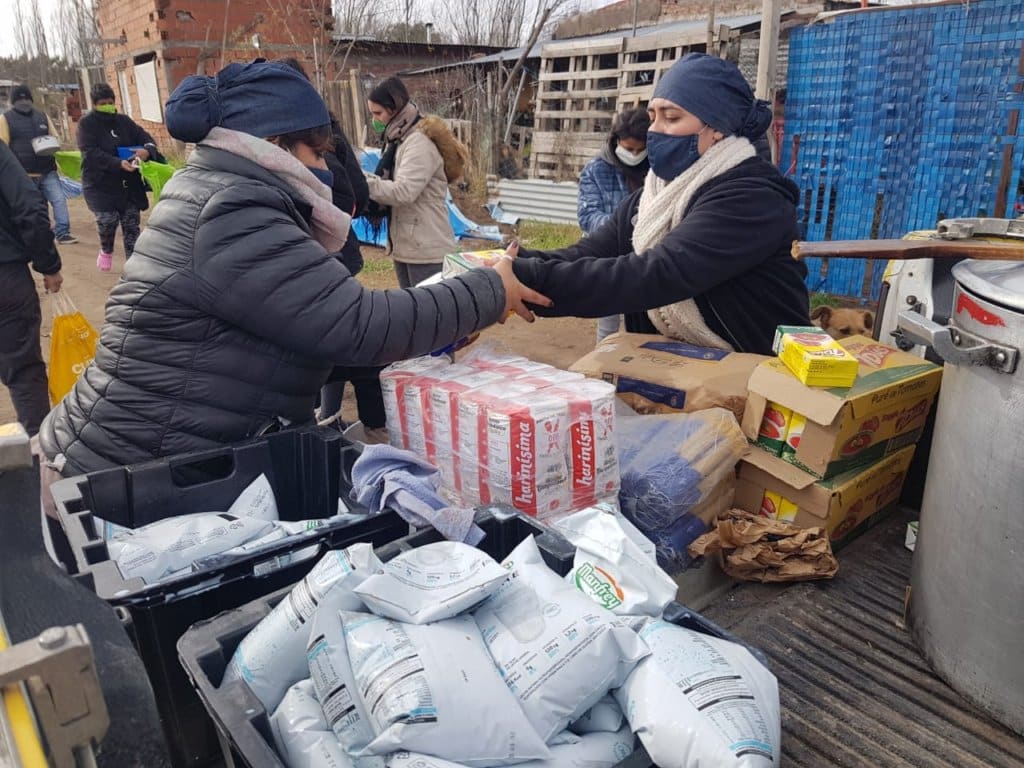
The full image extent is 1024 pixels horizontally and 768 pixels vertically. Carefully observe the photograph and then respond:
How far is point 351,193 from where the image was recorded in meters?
4.12

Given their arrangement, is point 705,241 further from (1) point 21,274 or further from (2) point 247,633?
(1) point 21,274

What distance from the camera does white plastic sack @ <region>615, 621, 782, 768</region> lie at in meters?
1.08

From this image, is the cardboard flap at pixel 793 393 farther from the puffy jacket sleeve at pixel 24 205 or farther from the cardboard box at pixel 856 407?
the puffy jacket sleeve at pixel 24 205

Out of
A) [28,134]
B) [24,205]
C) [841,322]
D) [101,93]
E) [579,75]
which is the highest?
[579,75]

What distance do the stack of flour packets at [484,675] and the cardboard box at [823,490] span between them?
1.00m

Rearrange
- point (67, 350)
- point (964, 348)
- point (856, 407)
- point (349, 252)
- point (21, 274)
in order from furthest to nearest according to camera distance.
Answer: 1. point (349, 252)
2. point (21, 274)
3. point (67, 350)
4. point (856, 407)
5. point (964, 348)

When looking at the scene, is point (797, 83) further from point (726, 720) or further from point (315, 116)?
point (726, 720)

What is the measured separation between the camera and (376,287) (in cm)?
883

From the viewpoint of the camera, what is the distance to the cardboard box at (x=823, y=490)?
2.16m

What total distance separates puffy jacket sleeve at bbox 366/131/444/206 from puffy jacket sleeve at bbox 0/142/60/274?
1.85 metres

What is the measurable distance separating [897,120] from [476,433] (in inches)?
236

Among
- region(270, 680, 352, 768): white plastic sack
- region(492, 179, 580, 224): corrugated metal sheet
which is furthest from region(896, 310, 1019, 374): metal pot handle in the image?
region(492, 179, 580, 224): corrugated metal sheet

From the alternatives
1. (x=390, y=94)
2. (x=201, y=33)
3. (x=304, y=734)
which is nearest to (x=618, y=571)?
(x=304, y=734)

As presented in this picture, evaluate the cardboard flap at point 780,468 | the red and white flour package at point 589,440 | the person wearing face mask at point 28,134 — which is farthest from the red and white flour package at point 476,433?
the person wearing face mask at point 28,134
